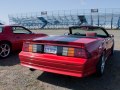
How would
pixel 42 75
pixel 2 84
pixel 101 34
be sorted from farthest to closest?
pixel 101 34, pixel 42 75, pixel 2 84

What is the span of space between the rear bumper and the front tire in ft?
8.95

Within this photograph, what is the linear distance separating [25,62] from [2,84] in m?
0.74

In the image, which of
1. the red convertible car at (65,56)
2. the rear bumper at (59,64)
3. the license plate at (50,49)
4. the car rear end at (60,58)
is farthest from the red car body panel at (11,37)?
the license plate at (50,49)

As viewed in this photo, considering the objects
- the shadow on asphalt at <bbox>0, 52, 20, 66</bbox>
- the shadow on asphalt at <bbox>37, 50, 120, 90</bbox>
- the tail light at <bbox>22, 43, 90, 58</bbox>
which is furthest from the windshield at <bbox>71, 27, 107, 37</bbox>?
the tail light at <bbox>22, 43, 90, 58</bbox>

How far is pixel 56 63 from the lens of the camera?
4.46m

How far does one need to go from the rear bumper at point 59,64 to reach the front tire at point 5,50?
273 cm

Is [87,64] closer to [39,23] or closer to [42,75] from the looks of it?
[42,75]

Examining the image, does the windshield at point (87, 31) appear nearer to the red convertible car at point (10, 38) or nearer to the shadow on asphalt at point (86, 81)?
the shadow on asphalt at point (86, 81)

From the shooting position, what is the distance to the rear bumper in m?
4.29

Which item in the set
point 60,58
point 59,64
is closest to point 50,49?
point 60,58

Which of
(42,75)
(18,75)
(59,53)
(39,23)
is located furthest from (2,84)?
(39,23)

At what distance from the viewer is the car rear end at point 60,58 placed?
4324 millimetres

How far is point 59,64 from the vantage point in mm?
4434

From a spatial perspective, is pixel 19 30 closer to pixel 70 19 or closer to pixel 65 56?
pixel 65 56
